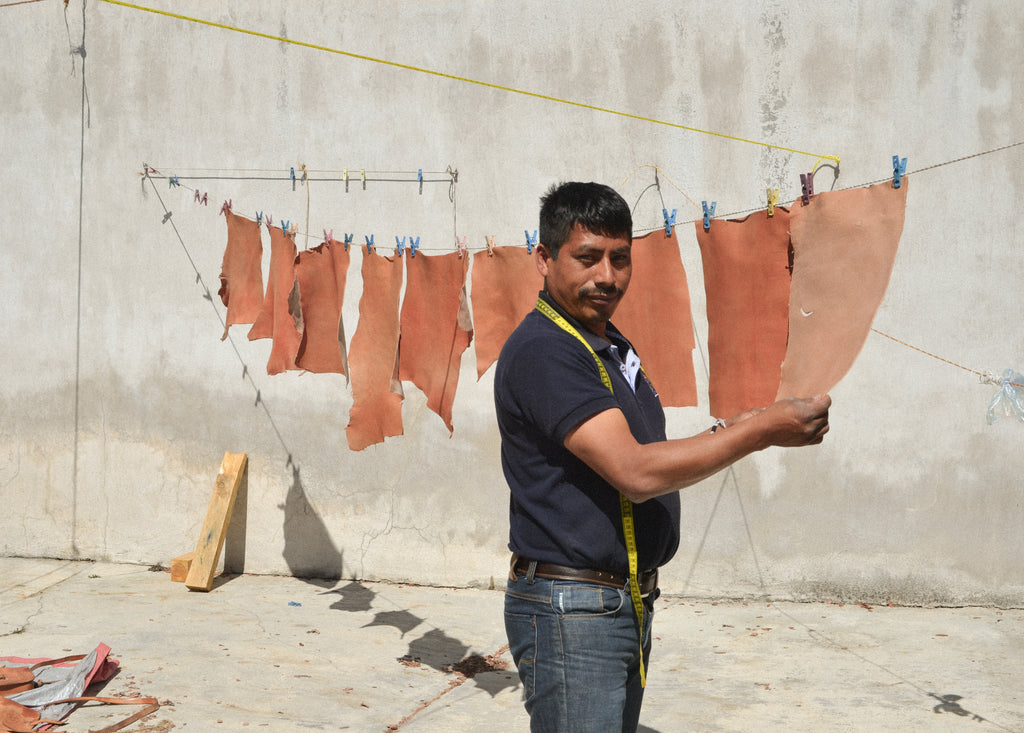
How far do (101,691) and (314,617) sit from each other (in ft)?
4.63

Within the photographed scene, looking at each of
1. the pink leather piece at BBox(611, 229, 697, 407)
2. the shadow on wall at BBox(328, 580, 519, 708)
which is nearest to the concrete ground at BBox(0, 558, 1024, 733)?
the shadow on wall at BBox(328, 580, 519, 708)

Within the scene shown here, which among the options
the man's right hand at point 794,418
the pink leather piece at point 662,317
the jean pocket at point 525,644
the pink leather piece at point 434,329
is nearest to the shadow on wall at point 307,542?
the pink leather piece at point 434,329

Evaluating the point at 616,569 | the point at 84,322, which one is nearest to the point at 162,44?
the point at 84,322

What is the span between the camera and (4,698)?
3.75 m

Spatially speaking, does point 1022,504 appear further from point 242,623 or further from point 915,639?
point 242,623

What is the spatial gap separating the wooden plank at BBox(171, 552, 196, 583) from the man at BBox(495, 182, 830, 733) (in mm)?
4553

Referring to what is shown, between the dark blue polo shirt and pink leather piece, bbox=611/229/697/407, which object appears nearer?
the dark blue polo shirt

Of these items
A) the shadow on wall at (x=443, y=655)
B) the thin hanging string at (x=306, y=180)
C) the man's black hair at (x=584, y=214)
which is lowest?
the shadow on wall at (x=443, y=655)

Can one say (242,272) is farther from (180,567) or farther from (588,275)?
(588,275)

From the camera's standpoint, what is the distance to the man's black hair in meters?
1.96

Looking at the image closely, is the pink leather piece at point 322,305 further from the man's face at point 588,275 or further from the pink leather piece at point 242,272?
the man's face at point 588,275

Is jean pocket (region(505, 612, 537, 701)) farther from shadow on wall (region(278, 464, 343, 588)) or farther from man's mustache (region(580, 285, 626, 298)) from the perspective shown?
shadow on wall (region(278, 464, 343, 588))

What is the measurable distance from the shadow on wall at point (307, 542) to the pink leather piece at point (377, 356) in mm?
1775

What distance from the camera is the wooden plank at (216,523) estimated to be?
5777 millimetres
